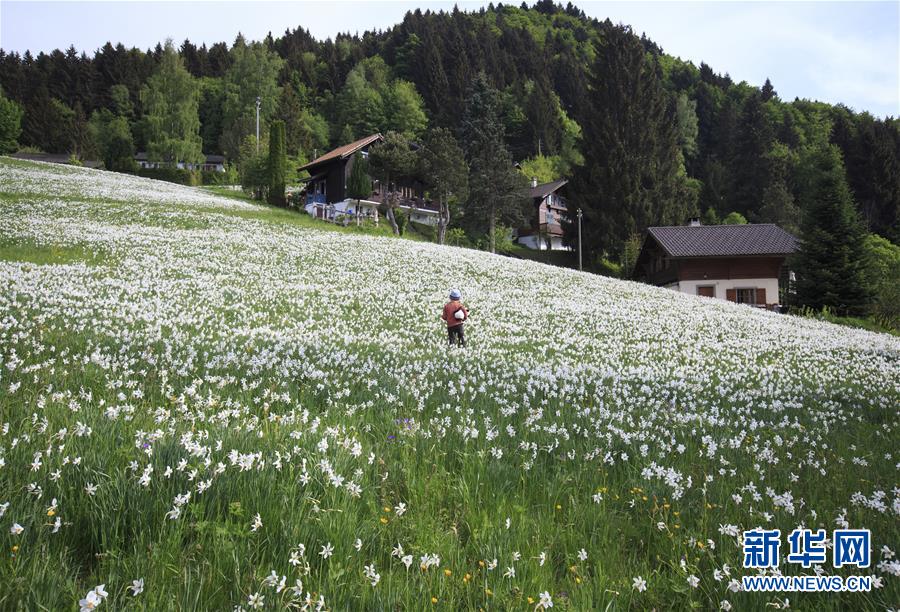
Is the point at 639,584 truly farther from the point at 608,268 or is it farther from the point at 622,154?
the point at 622,154

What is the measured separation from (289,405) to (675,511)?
458cm

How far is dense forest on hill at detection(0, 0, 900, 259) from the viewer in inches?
3147

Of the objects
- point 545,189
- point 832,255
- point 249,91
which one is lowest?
point 832,255

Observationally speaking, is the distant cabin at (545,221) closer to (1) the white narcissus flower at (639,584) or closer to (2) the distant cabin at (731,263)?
(2) the distant cabin at (731,263)

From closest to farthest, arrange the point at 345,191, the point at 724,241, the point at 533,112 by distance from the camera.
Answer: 1. the point at 724,241
2. the point at 345,191
3. the point at 533,112

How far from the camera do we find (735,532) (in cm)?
389

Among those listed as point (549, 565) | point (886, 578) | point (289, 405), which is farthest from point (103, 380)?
point (886, 578)

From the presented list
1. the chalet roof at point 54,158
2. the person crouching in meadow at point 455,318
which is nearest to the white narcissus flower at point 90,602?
the person crouching in meadow at point 455,318

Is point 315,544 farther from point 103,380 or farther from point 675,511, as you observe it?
point 103,380

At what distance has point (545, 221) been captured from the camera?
93.7 meters

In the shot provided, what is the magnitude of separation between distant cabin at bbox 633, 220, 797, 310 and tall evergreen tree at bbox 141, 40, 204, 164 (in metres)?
79.6

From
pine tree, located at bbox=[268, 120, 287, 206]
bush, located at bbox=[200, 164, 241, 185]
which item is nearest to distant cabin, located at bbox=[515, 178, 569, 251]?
pine tree, located at bbox=[268, 120, 287, 206]

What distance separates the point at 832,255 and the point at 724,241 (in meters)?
10.8

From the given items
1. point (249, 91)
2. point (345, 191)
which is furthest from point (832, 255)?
point (249, 91)
